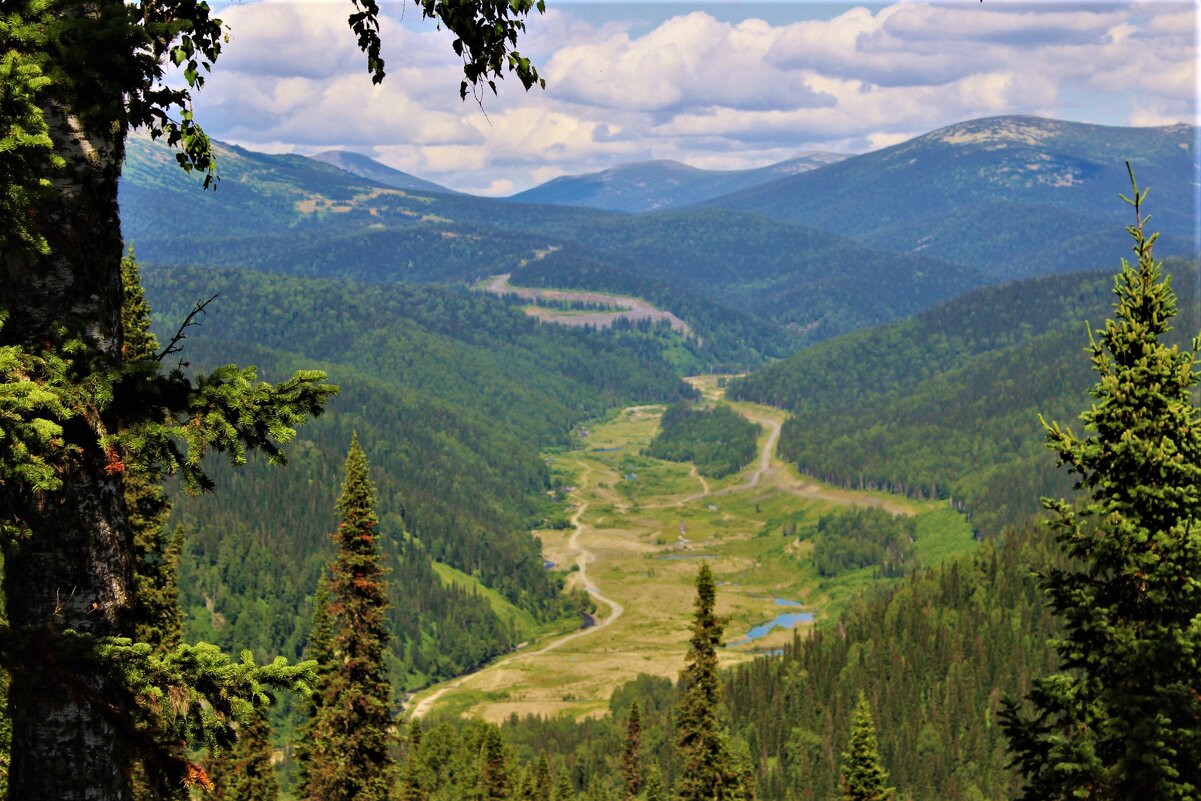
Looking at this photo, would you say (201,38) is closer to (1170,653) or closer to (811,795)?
(1170,653)

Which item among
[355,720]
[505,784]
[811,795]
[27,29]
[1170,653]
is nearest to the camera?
[27,29]

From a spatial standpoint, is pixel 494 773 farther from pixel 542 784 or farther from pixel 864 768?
pixel 864 768

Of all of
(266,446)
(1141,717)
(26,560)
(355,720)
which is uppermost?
(266,446)

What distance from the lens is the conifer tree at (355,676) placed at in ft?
126

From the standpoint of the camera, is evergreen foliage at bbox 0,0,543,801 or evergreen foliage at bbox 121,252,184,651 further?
evergreen foliage at bbox 121,252,184,651

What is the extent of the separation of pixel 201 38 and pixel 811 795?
168870 millimetres

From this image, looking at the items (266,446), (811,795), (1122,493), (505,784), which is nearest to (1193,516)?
(1122,493)

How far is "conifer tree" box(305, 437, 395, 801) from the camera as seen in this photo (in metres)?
38.3

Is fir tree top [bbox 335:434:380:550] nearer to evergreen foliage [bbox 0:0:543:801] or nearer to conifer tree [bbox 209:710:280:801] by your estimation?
conifer tree [bbox 209:710:280:801]

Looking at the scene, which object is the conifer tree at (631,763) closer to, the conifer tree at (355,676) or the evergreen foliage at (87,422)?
the conifer tree at (355,676)

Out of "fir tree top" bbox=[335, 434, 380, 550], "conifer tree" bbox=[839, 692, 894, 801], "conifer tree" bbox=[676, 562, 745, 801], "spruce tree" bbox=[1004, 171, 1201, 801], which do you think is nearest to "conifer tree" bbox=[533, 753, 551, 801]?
"conifer tree" bbox=[839, 692, 894, 801]

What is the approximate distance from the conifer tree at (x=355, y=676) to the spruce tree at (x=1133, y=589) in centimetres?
2278

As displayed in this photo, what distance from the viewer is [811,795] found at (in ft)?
546

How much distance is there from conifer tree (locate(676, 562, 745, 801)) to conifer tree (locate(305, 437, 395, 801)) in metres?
11.5
